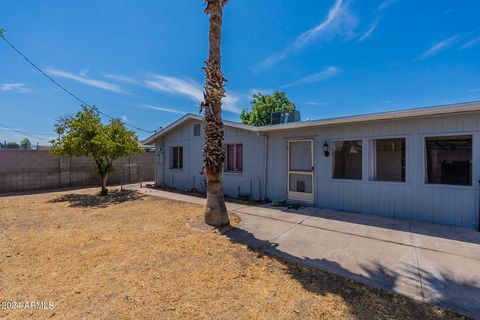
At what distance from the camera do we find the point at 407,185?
5590 mm

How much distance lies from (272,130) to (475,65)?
282 inches

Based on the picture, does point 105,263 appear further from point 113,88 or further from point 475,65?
point 113,88

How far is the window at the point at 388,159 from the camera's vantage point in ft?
18.9

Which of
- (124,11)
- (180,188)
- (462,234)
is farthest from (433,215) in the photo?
(124,11)

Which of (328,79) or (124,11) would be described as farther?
(328,79)

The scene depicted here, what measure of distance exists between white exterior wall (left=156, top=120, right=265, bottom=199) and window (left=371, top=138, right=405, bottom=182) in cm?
353

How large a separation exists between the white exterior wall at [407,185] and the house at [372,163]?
0.02 meters

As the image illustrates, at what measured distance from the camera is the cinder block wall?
33.7 feet

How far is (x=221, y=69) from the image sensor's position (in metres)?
5.37

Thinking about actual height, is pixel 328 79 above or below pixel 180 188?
above

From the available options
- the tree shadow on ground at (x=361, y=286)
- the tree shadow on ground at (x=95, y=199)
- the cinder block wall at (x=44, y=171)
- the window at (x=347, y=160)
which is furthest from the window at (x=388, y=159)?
the cinder block wall at (x=44, y=171)

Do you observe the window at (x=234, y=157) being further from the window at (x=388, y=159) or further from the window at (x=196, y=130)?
the window at (x=388, y=159)

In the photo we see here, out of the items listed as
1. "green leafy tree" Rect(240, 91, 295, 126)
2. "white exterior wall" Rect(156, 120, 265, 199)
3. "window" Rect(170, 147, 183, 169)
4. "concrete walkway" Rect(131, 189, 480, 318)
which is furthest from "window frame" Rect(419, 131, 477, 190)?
"green leafy tree" Rect(240, 91, 295, 126)

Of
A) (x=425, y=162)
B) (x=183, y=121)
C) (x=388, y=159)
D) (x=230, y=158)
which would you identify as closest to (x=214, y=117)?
(x=230, y=158)
